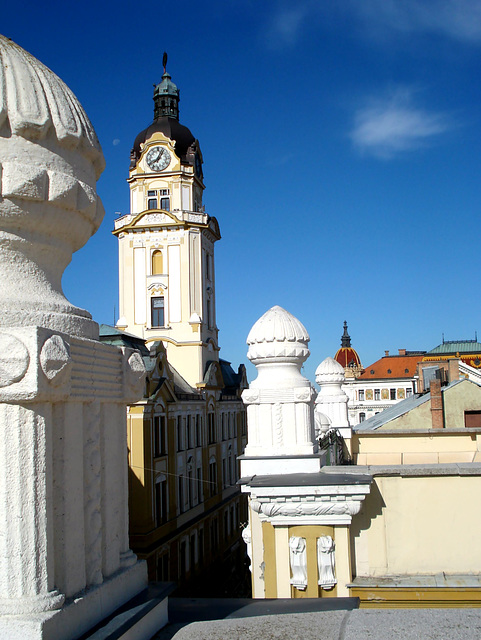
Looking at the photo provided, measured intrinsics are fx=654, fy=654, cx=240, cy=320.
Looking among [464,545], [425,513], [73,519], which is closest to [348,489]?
[425,513]

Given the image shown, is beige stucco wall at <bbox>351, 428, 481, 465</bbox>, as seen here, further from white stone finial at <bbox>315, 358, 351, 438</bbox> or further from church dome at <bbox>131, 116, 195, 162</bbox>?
church dome at <bbox>131, 116, 195, 162</bbox>

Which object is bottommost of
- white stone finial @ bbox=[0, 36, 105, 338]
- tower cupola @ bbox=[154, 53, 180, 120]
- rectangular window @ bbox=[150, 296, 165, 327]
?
white stone finial @ bbox=[0, 36, 105, 338]

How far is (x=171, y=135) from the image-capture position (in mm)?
45938

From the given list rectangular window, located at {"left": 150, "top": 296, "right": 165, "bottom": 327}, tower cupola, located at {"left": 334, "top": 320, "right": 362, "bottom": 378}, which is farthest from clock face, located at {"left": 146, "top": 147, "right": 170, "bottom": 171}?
tower cupola, located at {"left": 334, "top": 320, "right": 362, "bottom": 378}

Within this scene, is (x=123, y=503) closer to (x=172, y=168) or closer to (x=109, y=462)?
(x=109, y=462)

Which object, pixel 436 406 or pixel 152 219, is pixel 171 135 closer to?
pixel 152 219

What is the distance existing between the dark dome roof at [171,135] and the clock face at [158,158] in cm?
83

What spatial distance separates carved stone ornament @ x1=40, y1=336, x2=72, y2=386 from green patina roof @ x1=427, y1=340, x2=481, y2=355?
90.7 meters

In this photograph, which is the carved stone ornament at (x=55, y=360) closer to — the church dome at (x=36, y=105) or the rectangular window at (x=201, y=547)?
the church dome at (x=36, y=105)

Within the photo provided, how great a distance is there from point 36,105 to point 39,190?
0.45 m

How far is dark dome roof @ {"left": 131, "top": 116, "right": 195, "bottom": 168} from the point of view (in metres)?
45.8

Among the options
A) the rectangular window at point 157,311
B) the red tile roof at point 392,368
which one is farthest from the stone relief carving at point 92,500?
the red tile roof at point 392,368

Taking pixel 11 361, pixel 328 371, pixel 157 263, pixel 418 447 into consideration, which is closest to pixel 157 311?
pixel 157 263

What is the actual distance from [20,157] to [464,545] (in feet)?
16.7
